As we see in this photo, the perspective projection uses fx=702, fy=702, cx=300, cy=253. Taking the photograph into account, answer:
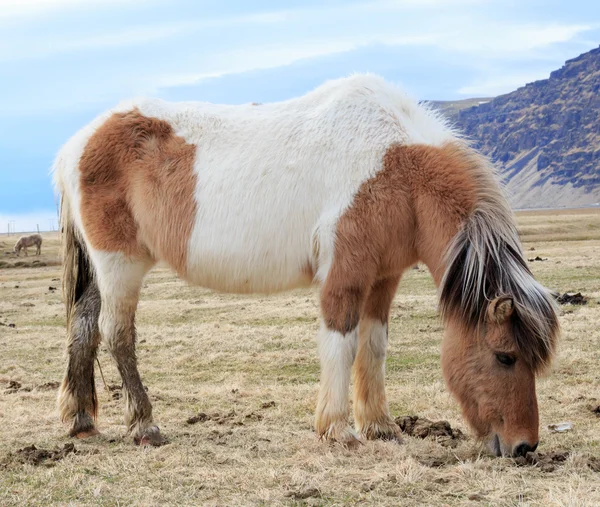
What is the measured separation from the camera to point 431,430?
239 inches

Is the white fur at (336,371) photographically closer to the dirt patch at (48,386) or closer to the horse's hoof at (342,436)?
the horse's hoof at (342,436)

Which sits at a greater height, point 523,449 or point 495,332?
point 495,332

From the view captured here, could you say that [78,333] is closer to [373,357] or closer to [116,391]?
[116,391]

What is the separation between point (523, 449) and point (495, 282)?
1.19 metres

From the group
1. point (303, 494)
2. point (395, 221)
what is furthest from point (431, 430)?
point (303, 494)

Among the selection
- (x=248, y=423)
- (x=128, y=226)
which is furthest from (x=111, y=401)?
(x=128, y=226)

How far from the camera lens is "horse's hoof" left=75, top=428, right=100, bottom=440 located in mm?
6338

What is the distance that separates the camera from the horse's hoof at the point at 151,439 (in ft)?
19.7

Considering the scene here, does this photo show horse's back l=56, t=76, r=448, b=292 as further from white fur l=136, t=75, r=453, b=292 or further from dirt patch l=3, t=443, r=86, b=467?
dirt patch l=3, t=443, r=86, b=467

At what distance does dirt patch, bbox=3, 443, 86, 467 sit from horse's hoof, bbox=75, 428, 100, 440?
0.46 meters

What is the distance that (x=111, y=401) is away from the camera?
7953 millimetres

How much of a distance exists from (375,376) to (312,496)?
75.1 inches

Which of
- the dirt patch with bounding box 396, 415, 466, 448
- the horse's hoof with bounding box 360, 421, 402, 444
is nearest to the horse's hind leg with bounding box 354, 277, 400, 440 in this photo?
the horse's hoof with bounding box 360, 421, 402, 444

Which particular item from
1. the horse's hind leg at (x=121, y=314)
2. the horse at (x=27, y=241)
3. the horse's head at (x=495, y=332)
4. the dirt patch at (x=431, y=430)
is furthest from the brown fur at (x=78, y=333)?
the horse at (x=27, y=241)
